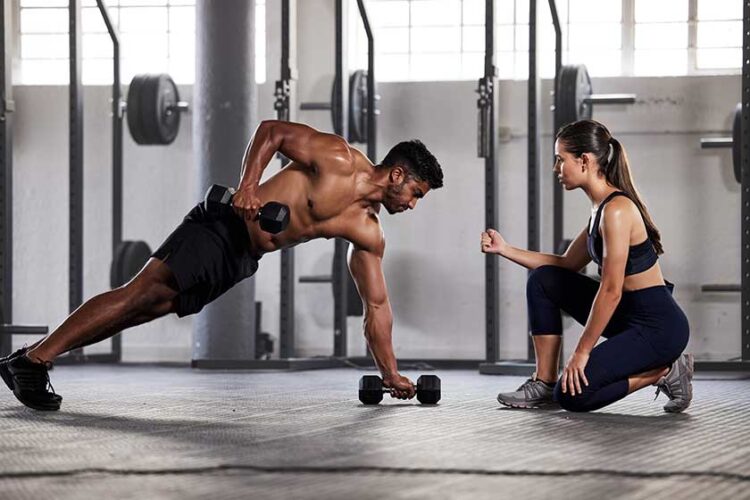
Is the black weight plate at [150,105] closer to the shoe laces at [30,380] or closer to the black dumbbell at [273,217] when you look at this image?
the black dumbbell at [273,217]

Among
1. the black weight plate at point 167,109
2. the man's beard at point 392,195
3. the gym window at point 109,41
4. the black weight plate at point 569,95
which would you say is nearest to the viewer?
the man's beard at point 392,195

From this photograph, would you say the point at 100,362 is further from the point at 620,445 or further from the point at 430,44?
the point at 620,445

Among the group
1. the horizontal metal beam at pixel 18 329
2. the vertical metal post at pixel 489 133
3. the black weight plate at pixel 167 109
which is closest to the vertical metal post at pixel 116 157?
the black weight plate at pixel 167 109

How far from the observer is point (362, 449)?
251 cm

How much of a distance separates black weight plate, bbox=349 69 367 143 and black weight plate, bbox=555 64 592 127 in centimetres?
122

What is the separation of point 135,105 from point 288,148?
3.65 meters

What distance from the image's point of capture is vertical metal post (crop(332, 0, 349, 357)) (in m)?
6.45

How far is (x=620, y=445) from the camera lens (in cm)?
261

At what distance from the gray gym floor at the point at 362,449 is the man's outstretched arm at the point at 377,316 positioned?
3.6 inches

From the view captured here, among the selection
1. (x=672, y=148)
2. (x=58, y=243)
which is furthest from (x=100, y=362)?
(x=672, y=148)

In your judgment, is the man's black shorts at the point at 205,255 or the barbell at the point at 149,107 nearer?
the man's black shorts at the point at 205,255

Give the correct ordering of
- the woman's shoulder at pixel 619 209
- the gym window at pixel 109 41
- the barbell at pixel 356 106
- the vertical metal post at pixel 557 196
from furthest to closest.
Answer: the gym window at pixel 109 41, the barbell at pixel 356 106, the vertical metal post at pixel 557 196, the woman's shoulder at pixel 619 209

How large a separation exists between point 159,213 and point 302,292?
1.16 metres

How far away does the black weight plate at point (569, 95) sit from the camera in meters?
6.37
